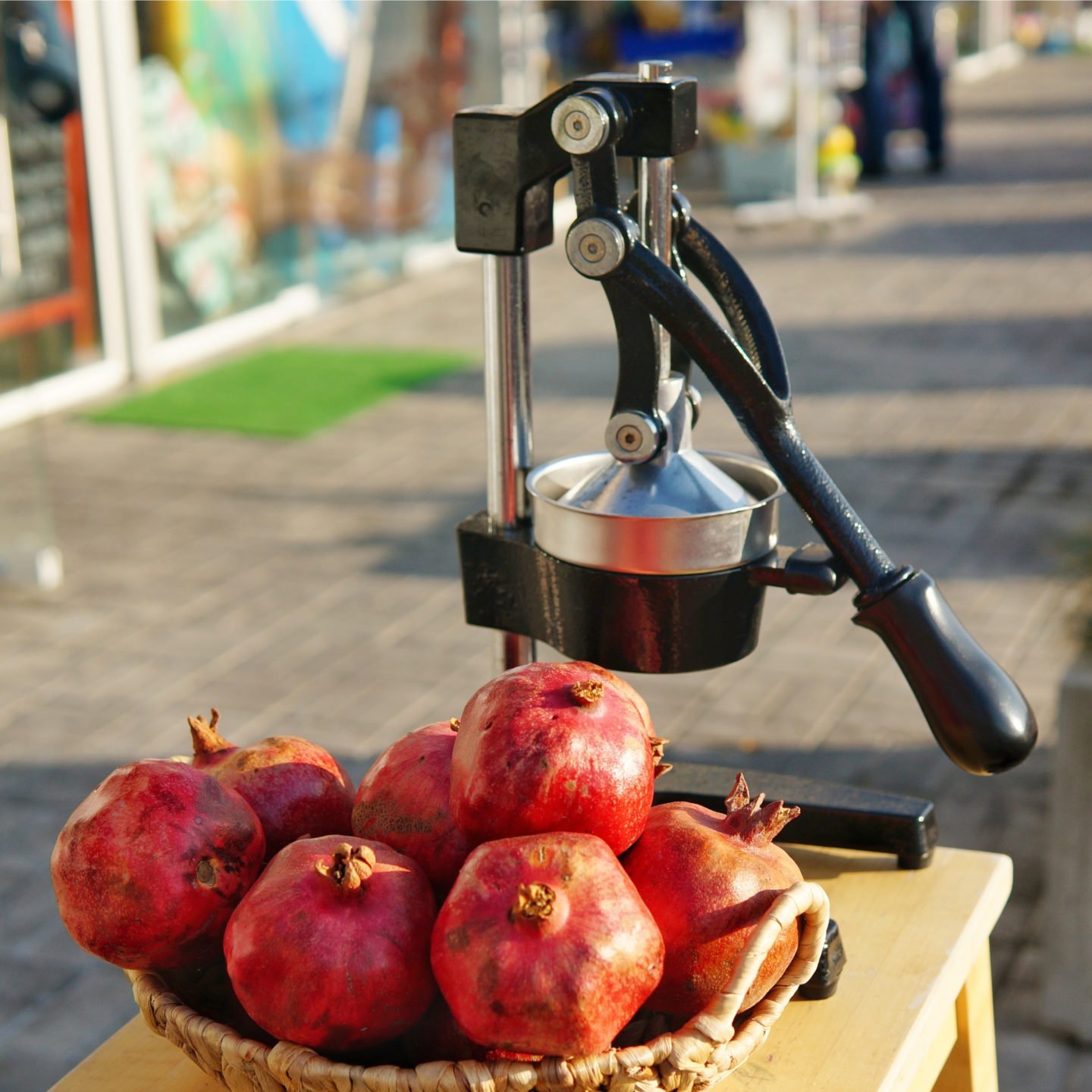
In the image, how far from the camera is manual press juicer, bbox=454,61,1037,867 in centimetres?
122

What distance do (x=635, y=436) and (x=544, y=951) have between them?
0.49m

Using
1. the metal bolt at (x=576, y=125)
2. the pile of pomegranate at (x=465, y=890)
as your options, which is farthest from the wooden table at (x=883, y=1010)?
the metal bolt at (x=576, y=125)

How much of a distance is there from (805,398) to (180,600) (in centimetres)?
331

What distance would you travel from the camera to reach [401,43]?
9.59m

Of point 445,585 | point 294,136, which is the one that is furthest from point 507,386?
point 294,136

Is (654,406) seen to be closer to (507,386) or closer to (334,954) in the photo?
(507,386)

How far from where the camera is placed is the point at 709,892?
3.84 ft

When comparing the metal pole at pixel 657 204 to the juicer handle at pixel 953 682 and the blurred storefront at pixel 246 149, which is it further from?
the blurred storefront at pixel 246 149

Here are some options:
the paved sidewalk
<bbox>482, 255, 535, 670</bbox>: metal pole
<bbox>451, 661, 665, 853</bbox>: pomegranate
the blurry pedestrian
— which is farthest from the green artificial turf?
the blurry pedestrian

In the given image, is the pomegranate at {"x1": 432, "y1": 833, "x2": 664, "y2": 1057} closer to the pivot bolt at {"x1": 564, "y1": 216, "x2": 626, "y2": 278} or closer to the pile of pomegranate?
the pile of pomegranate

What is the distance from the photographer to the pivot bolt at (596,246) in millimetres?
1259

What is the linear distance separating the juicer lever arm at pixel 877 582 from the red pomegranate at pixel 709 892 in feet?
0.52

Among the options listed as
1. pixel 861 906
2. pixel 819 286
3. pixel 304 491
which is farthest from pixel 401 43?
pixel 861 906

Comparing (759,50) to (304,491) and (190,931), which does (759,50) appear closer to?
(304,491)
